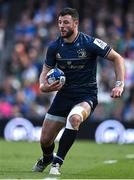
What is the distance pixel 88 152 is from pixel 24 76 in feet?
20.9

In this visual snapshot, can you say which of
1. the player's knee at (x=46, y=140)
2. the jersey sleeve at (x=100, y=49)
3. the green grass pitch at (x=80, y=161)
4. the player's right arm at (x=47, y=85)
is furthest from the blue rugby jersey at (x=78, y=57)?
the green grass pitch at (x=80, y=161)

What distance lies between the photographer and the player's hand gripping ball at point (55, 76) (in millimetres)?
11391

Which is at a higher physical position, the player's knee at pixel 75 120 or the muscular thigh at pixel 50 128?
the player's knee at pixel 75 120

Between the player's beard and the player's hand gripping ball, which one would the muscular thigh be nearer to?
the player's hand gripping ball

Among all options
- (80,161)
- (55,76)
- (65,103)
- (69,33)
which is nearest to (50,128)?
(65,103)

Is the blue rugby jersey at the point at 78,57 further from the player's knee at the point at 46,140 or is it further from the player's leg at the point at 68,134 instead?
the player's knee at the point at 46,140

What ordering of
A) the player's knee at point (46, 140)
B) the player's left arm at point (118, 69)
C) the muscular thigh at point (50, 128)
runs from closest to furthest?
the player's left arm at point (118, 69) → the muscular thigh at point (50, 128) → the player's knee at point (46, 140)

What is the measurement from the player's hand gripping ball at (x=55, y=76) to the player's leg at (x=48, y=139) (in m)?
0.72

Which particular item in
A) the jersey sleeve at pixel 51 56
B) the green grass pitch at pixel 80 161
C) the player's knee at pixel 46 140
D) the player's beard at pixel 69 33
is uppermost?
the player's beard at pixel 69 33

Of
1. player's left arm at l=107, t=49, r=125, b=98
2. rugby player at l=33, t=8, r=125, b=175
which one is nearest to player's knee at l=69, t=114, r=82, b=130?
rugby player at l=33, t=8, r=125, b=175

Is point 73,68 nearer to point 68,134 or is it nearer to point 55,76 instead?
point 55,76

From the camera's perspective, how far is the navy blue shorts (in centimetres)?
1173

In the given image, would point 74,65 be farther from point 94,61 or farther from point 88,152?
point 88,152

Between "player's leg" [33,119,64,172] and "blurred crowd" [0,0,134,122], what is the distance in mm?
8513
